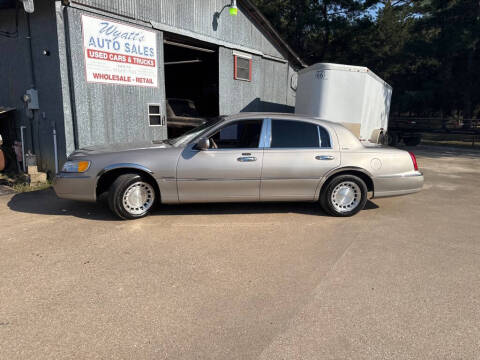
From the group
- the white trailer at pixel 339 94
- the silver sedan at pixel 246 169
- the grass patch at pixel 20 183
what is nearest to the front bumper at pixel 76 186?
the silver sedan at pixel 246 169

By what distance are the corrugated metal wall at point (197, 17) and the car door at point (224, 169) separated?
4.63 m

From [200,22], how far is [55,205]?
663 centimetres

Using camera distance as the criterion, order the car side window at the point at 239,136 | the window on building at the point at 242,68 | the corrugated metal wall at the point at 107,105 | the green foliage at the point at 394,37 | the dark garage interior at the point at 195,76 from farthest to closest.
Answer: the green foliage at the point at 394,37
the dark garage interior at the point at 195,76
the window on building at the point at 242,68
the corrugated metal wall at the point at 107,105
the car side window at the point at 239,136

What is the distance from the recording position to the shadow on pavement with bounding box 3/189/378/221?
17.5 feet

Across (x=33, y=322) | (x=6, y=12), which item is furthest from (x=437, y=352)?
(x=6, y=12)

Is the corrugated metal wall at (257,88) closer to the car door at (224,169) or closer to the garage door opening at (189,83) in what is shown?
the garage door opening at (189,83)

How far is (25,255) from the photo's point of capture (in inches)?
149

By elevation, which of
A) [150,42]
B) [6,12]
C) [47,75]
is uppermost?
[6,12]

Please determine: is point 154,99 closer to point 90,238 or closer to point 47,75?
point 47,75

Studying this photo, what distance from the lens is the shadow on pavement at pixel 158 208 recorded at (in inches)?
210

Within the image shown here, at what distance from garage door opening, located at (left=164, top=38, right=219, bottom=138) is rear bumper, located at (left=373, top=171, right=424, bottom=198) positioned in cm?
681

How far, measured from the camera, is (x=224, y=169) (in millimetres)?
4961

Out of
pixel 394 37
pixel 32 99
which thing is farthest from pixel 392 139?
pixel 32 99

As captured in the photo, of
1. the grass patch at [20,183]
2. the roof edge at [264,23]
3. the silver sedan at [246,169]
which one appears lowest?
the grass patch at [20,183]
